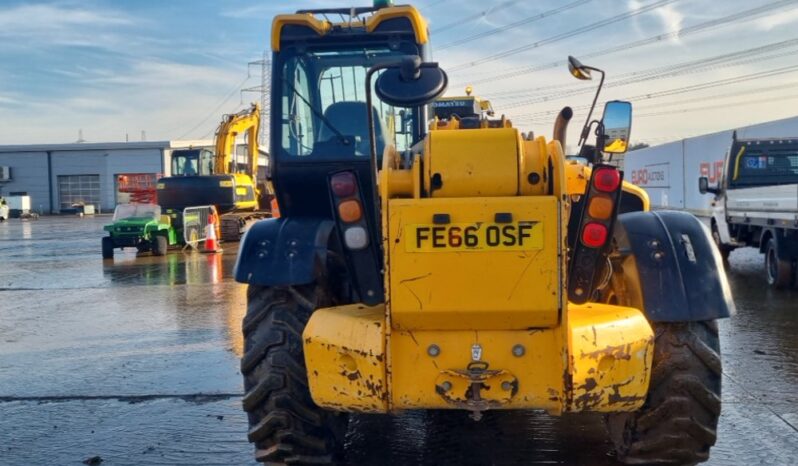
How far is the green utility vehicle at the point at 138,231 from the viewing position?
19.6 m

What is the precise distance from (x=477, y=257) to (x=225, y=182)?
20089 mm

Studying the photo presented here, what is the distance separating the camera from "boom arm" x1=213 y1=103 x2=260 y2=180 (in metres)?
23.9

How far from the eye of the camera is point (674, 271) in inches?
153

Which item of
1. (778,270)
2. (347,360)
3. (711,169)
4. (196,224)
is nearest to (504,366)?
(347,360)

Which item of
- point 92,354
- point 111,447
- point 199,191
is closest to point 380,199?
point 111,447

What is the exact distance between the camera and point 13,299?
1268cm

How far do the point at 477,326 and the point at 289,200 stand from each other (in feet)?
6.88

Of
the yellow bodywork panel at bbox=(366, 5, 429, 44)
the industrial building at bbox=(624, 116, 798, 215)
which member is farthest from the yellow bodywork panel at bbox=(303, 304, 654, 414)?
the industrial building at bbox=(624, 116, 798, 215)

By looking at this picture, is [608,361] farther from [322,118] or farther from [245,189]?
[245,189]

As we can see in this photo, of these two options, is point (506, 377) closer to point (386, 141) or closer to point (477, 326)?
point (477, 326)

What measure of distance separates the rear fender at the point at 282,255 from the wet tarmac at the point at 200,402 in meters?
1.38

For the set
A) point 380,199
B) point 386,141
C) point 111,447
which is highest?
point 386,141

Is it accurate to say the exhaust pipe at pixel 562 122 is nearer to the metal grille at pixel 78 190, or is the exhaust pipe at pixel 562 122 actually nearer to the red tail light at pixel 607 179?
the red tail light at pixel 607 179

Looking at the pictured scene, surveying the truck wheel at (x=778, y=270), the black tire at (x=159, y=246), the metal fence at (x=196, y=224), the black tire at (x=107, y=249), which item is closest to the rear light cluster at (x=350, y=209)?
the truck wheel at (x=778, y=270)
